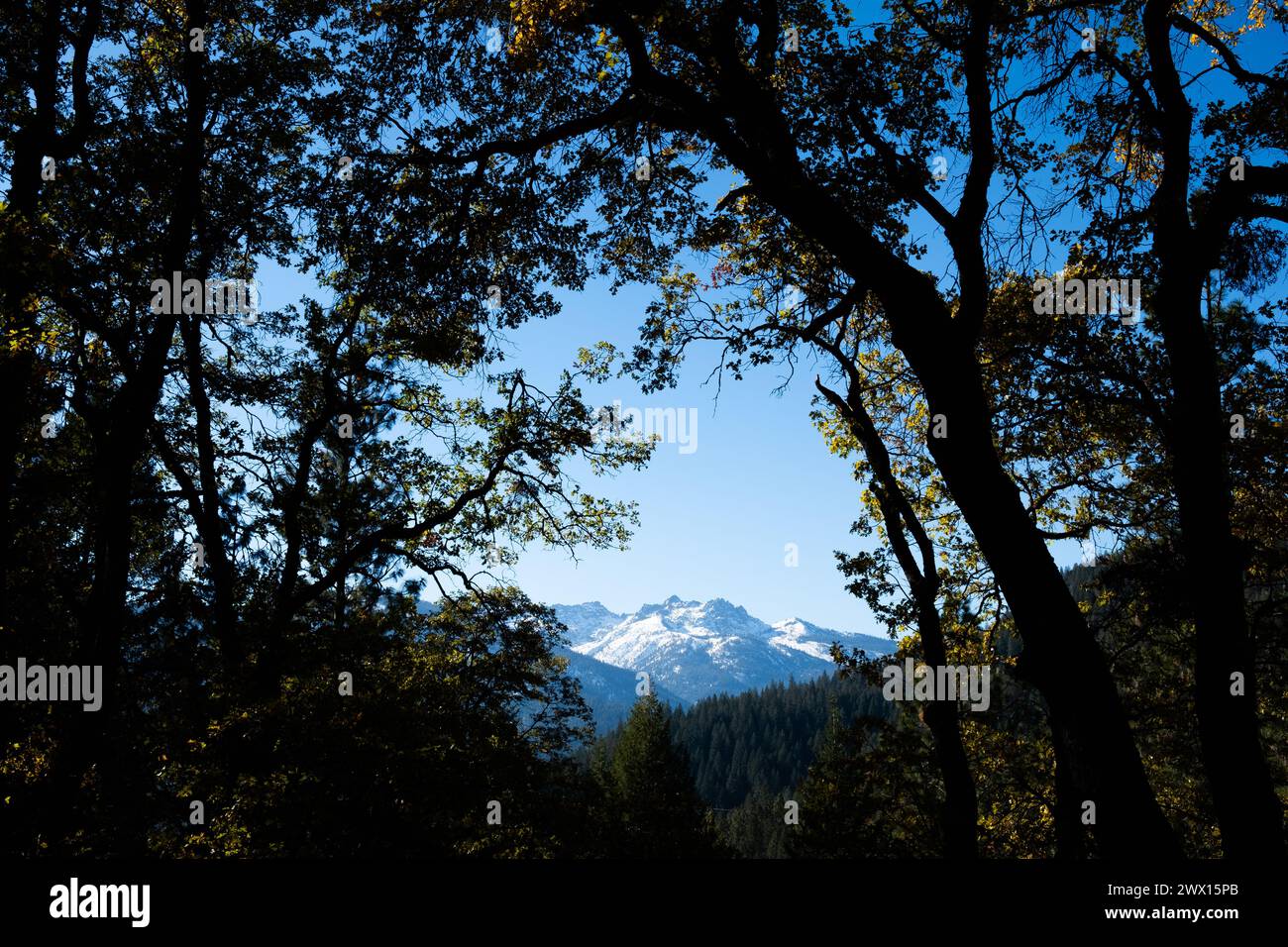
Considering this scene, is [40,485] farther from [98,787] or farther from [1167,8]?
[1167,8]

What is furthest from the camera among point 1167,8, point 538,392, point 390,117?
point 538,392

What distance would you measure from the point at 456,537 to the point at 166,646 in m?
5.62

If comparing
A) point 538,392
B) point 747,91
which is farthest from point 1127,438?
point 538,392

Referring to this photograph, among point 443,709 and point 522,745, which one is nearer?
point 443,709

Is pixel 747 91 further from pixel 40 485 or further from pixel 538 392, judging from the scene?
pixel 40 485

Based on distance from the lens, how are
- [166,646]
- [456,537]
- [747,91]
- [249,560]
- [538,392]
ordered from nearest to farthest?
[747,91], [166,646], [249,560], [538,392], [456,537]

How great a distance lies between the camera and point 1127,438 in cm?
1181

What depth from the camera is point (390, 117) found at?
8.16 m

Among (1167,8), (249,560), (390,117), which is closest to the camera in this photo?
(1167,8)
